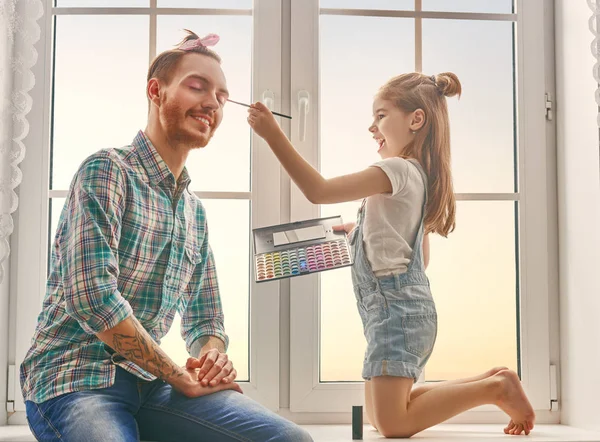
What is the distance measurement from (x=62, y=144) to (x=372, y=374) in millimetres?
803

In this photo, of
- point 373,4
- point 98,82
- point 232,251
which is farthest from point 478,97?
point 98,82

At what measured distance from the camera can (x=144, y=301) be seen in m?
1.22

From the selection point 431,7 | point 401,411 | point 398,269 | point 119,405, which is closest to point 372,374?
point 401,411

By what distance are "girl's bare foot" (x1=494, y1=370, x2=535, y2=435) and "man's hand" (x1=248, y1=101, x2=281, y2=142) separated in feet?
2.02

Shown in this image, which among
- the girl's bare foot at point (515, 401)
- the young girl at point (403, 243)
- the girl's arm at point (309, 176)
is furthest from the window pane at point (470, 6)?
the girl's bare foot at point (515, 401)

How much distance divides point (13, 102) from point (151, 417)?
66cm

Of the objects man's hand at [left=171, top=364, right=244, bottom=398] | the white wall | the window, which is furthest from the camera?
the window

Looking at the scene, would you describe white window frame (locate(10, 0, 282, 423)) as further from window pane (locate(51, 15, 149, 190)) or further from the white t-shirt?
the white t-shirt

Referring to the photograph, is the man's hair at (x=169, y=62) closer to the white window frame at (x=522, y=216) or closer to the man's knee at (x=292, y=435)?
the white window frame at (x=522, y=216)

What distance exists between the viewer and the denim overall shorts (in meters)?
1.36

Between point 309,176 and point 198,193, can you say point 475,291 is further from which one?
point 198,193

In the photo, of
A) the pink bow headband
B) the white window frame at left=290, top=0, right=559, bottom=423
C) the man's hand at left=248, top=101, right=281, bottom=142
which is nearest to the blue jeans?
the white window frame at left=290, top=0, right=559, bottom=423

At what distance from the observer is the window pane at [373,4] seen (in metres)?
1.60

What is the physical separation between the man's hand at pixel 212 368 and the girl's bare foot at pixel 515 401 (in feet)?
1.64
